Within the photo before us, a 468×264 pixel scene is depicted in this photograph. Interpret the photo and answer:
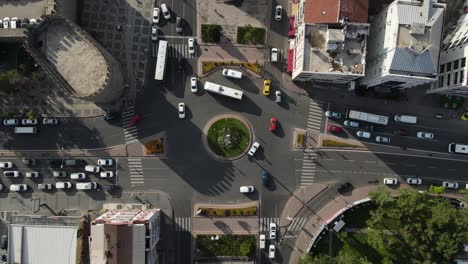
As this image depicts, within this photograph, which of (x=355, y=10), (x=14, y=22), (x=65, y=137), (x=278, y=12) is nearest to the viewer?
(x=355, y=10)

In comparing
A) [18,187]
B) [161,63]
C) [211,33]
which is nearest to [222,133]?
[161,63]

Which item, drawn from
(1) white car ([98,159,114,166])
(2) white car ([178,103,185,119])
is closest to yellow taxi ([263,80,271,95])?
(2) white car ([178,103,185,119])

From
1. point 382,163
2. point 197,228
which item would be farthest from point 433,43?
point 197,228

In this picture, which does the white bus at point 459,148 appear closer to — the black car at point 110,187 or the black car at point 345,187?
the black car at point 345,187

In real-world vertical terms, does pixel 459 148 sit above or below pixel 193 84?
below

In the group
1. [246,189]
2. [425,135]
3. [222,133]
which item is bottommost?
[246,189]

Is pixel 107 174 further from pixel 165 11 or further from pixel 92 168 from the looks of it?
pixel 165 11

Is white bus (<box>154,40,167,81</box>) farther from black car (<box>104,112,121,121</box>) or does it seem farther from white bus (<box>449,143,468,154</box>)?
white bus (<box>449,143,468,154</box>)
